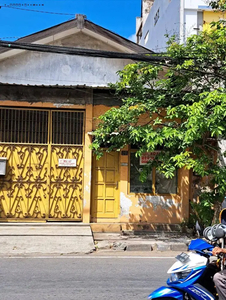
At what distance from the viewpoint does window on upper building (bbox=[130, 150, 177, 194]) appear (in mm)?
10531

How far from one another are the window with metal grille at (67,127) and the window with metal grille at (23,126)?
280 mm

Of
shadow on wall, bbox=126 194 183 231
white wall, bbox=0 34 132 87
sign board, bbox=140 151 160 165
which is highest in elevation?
white wall, bbox=0 34 132 87

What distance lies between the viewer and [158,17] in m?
17.8

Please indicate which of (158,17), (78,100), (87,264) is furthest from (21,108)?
(158,17)

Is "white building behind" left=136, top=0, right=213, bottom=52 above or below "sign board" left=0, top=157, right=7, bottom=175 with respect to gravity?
above

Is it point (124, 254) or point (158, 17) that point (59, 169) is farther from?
point (158, 17)

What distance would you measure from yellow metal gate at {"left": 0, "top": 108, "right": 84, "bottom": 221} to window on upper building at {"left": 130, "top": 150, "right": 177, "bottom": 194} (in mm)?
1570

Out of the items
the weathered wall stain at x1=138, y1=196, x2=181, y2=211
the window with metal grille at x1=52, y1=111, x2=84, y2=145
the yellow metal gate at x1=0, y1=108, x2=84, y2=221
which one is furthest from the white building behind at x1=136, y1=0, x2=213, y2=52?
the weathered wall stain at x1=138, y1=196, x2=181, y2=211

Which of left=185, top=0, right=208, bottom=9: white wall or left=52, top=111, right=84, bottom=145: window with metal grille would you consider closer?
left=52, top=111, right=84, bottom=145: window with metal grille

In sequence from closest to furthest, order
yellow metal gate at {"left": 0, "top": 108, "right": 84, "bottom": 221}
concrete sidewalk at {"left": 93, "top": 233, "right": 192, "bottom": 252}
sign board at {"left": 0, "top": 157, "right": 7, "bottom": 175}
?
concrete sidewalk at {"left": 93, "top": 233, "right": 192, "bottom": 252}, sign board at {"left": 0, "top": 157, "right": 7, "bottom": 175}, yellow metal gate at {"left": 0, "top": 108, "right": 84, "bottom": 221}

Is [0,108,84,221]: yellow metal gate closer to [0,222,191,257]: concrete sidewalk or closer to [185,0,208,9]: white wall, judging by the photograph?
[0,222,191,257]: concrete sidewalk

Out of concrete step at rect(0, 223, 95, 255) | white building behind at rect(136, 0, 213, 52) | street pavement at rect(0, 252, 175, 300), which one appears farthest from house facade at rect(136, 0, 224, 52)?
street pavement at rect(0, 252, 175, 300)

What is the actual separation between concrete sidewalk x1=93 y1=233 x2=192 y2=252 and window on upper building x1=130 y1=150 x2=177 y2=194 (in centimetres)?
136

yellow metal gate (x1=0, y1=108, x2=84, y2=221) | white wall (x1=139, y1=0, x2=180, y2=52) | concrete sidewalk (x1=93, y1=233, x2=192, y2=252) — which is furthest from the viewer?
white wall (x1=139, y1=0, x2=180, y2=52)
